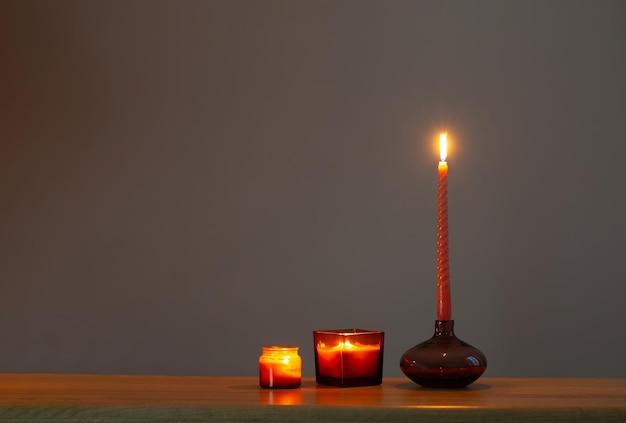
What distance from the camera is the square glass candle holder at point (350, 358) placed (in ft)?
3.12

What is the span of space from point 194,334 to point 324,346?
1082mm

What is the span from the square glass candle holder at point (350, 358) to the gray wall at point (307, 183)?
987 mm

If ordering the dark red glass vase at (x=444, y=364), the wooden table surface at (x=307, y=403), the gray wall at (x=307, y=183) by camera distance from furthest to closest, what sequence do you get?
the gray wall at (x=307, y=183)
the dark red glass vase at (x=444, y=364)
the wooden table surface at (x=307, y=403)

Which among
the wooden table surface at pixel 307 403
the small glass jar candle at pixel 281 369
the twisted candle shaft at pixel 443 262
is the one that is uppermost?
the twisted candle shaft at pixel 443 262

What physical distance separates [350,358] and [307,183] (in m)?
1.09

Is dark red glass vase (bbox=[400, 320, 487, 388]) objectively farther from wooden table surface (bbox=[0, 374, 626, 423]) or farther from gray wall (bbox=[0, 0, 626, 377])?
gray wall (bbox=[0, 0, 626, 377])

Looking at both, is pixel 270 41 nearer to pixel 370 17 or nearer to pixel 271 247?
pixel 370 17

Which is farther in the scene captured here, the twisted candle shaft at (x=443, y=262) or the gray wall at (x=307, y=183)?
the gray wall at (x=307, y=183)

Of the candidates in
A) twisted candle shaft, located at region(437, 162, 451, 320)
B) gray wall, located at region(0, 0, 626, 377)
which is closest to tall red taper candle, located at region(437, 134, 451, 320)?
twisted candle shaft, located at region(437, 162, 451, 320)

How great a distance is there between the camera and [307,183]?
6.59 feet

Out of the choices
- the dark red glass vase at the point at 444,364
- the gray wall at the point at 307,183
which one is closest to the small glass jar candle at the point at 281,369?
the dark red glass vase at the point at 444,364

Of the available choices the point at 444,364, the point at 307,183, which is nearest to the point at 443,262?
the point at 444,364

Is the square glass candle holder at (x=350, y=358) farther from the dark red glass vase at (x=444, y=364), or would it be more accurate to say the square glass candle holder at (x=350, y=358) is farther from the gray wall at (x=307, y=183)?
the gray wall at (x=307, y=183)

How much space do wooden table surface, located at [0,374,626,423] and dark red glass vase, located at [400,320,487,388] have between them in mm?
14
